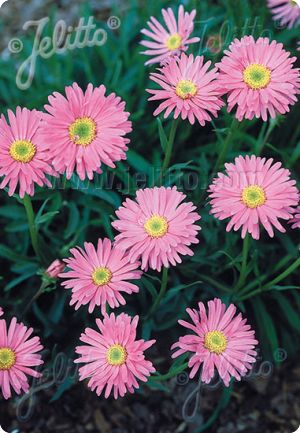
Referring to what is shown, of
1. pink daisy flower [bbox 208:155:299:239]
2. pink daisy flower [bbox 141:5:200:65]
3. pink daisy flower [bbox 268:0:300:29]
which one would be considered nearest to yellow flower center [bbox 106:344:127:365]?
pink daisy flower [bbox 208:155:299:239]

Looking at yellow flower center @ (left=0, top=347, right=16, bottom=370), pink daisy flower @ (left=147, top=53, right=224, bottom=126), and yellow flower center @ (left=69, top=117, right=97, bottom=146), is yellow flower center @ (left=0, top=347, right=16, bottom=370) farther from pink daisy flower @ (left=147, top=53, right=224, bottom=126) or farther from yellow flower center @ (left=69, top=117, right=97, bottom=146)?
pink daisy flower @ (left=147, top=53, right=224, bottom=126)

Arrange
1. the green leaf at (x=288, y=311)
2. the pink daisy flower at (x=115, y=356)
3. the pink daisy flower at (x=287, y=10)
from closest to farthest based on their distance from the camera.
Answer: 1. the pink daisy flower at (x=115, y=356)
2. the green leaf at (x=288, y=311)
3. the pink daisy flower at (x=287, y=10)

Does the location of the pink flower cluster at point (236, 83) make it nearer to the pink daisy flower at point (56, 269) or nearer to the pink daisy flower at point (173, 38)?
the pink daisy flower at point (173, 38)

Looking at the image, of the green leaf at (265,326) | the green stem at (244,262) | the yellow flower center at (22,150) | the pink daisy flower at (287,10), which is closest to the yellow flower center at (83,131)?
the yellow flower center at (22,150)

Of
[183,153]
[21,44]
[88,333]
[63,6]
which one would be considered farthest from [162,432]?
[63,6]

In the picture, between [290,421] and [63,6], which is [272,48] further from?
[63,6]

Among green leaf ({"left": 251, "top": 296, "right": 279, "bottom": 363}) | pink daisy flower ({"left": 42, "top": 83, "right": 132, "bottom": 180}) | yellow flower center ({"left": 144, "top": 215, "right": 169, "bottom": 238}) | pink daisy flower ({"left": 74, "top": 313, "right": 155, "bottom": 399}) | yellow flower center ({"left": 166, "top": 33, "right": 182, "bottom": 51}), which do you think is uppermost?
yellow flower center ({"left": 166, "top": 33, "right": 182, "bottom": 51})
